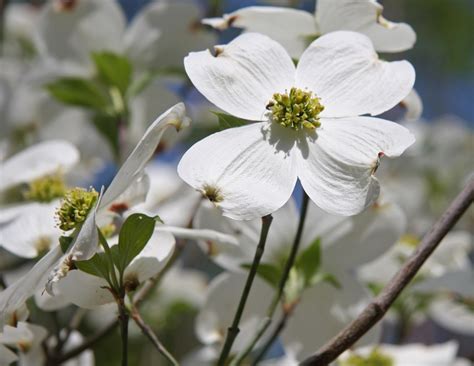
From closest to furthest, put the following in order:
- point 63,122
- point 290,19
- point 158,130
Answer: point 158,130 < point 290,19 < point 63,122

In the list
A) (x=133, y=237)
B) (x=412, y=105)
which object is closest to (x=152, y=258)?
(x=133, y=237)

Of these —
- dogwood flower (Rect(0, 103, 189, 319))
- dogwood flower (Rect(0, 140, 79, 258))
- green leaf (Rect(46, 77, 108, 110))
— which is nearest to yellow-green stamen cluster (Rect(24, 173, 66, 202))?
dogwood flower (Rect(0, 140, 79, 258))

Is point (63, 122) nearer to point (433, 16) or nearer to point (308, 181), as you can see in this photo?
point (308, 181)

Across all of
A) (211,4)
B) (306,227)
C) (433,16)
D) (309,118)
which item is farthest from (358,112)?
(433,16)

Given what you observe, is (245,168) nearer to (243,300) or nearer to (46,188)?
(243,300)

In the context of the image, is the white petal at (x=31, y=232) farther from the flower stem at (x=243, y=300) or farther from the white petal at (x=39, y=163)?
the flower stem at (x=243, y=300)
